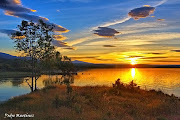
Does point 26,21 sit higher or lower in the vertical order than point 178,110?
higher

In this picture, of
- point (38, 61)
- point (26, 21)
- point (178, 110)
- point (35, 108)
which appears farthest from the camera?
point (38, 61)

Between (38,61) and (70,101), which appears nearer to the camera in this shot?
(70,101)

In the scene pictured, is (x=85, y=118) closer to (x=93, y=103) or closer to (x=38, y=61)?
(x=93, y=103)

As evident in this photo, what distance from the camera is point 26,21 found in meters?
27.2

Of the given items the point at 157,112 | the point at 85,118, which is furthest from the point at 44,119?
the point at 157,112

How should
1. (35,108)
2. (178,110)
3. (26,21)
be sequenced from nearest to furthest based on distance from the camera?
1. (35,108)
2. (178,110)
3. (26,21)

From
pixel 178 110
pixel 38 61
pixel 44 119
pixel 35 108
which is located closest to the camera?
pixel 44 119

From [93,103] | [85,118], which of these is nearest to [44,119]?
[85,118]

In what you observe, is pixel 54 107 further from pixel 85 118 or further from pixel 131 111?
pixel 131 111

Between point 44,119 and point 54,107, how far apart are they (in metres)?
3.61

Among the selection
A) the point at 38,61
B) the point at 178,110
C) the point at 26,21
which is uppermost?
the point at 26,21

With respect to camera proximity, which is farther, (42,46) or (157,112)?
(42,46)

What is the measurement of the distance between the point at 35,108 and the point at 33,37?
17.5 meters

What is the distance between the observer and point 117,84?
99.1 ft
